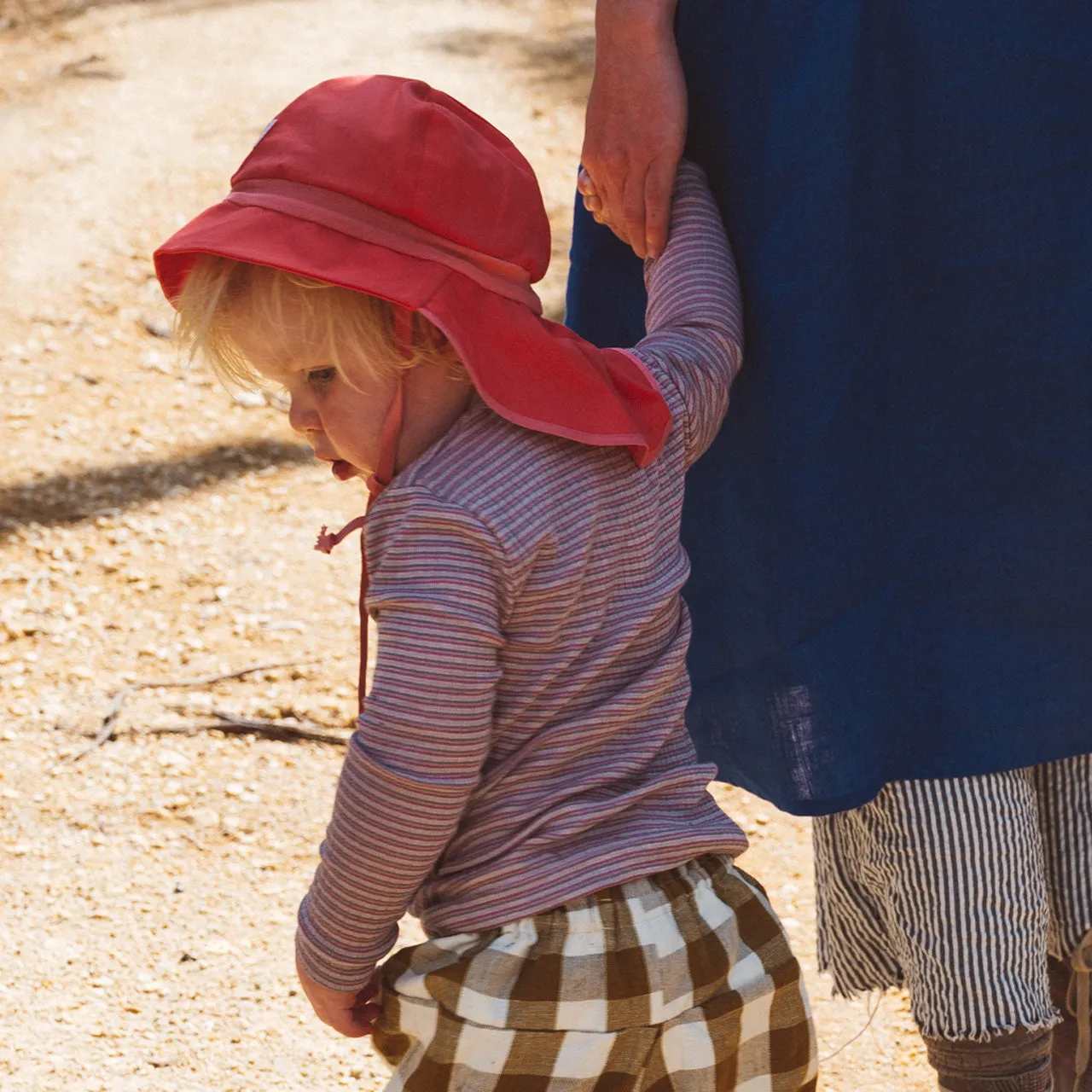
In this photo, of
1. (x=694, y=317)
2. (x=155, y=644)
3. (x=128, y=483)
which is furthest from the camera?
(x=128, y=483)

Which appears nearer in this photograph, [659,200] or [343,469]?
[343,469]

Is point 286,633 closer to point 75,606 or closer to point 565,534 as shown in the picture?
point 75,606

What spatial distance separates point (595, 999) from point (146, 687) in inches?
78.3

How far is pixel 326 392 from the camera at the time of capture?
144 centimetres

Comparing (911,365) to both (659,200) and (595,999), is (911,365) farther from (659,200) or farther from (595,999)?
(595,999)

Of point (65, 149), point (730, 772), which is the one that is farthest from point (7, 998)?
point (65, 149)

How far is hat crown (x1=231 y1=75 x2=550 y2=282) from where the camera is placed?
1.36 metres

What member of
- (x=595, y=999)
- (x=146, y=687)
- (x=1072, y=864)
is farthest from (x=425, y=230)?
(x=146, y=687)

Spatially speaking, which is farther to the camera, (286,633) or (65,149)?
(65,149)

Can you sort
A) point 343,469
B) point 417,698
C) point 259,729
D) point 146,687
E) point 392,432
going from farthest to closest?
point 146,687, point 259,729, point 343,469, point 392,432, point 417,698

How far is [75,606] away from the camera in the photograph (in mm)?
3480

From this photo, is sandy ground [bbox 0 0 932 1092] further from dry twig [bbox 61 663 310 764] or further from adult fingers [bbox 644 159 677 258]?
adult fingers [bbox 644 159 677 258]

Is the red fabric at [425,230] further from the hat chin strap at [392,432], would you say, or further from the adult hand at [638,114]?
the adult hand at [638,114]

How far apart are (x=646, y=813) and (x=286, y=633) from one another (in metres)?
2.03
